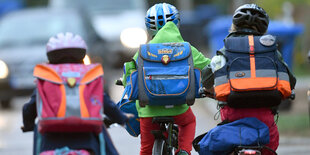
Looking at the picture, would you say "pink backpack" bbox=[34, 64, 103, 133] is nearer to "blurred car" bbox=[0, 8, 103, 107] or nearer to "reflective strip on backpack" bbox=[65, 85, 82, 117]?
"reflective strip on backpack" bbox=[65, 85, 82, 117]

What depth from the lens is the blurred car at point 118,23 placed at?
20.6 m

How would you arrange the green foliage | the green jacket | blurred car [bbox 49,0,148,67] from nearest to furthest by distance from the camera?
the green jacket < the green foliage < blurred car [bbox 49,0,148,67]

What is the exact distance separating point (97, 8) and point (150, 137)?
1564 centimetres

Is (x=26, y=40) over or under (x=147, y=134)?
under

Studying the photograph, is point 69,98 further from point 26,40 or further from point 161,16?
point 26,40

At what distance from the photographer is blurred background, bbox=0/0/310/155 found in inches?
520

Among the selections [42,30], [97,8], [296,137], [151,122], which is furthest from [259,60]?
[97,8]

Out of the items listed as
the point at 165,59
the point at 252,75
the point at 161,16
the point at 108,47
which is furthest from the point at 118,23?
the point at 252,75

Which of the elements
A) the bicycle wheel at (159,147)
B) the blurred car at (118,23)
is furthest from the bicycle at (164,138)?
the blurred car at (118,23)

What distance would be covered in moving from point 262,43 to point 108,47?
1349 cm

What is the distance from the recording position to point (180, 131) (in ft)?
24.4

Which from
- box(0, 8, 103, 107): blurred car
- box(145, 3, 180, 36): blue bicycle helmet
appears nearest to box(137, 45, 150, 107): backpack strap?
box(145, 3, 180, 36): blue bicycle helmet

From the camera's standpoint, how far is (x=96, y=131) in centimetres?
591

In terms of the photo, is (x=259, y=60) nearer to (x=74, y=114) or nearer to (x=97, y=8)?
(x=74, y=114)
